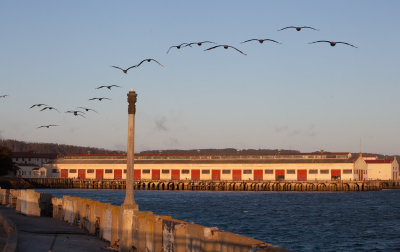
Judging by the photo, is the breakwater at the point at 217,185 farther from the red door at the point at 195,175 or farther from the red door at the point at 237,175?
the red door at the point at 237,175

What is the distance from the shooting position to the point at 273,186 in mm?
134125

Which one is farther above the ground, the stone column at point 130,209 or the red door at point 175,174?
the stone column at point 130,209

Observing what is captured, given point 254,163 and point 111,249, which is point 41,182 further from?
point 111,249

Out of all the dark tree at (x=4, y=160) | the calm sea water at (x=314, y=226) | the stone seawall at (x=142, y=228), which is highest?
the dark tree at (x=4, y=160)

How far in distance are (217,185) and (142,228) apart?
118 meters

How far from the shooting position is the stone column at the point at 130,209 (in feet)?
67.6

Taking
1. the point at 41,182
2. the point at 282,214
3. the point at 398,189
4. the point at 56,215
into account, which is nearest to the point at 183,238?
the point at 56,215

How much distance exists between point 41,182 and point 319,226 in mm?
105761

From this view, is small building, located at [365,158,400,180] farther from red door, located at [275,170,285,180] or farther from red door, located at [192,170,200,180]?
red door, located at [192,170,200,180]

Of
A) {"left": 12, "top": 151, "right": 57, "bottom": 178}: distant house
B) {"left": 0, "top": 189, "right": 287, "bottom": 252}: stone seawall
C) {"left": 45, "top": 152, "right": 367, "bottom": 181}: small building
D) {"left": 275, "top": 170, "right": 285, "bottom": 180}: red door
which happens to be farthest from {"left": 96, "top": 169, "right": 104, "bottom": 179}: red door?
{"left": 0, "top": 189, "right": 287, "bottom": 252}: stone seawall

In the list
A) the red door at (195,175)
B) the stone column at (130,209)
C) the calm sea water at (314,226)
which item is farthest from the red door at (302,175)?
the stone column at (130,209)

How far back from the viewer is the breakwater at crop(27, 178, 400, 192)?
133 m

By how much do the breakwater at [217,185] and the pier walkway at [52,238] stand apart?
10701 cm

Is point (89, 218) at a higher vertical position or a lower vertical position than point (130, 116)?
lower
